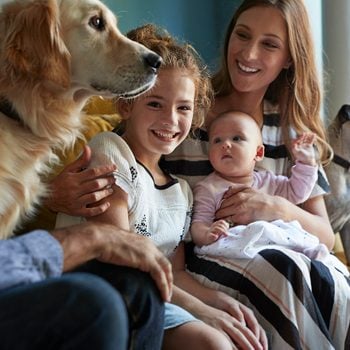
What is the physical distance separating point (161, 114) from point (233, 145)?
22 cm

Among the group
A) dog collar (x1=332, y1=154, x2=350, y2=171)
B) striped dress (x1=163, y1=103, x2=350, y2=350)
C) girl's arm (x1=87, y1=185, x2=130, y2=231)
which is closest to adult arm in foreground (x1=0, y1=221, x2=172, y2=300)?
girl's arm (x1=87, y1=185, x2=130, y2=231)

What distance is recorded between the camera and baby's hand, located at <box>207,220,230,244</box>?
55.7 inches

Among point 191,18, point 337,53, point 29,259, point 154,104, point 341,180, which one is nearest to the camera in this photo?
point 29,259

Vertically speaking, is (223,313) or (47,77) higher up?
(47,77)

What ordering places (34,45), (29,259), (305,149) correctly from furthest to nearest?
1. (305,149)
2. (34,45)
3. (29,259)

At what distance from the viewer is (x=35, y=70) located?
1.21 m

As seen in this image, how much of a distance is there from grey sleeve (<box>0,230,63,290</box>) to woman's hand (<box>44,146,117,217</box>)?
32 cm

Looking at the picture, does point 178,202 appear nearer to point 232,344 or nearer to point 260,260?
point 260,260

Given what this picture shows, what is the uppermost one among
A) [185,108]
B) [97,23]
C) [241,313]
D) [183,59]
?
[97,23]

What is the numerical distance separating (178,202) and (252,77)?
0.44 metres

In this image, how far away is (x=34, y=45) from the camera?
1.20 meters

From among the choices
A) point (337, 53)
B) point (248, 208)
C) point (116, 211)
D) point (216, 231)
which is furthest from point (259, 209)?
point (337, 53)

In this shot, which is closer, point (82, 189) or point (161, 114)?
point (82, 189)

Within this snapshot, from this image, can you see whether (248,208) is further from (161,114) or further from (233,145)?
(161,114)
